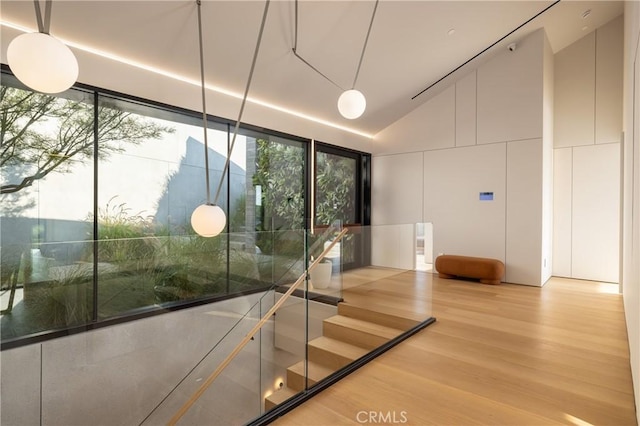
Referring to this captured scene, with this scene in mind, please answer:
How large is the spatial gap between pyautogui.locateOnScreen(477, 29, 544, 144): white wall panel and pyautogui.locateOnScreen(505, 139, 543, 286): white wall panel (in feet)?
0.88

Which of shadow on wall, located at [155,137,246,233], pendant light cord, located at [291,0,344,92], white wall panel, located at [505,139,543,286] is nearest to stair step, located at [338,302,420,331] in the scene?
shadow on wall, located at [155,137,246,233]

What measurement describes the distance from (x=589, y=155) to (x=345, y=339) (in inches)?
234

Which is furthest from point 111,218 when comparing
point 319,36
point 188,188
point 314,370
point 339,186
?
point 339,186

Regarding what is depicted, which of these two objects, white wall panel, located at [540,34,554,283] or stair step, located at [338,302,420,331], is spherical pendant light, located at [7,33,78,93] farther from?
white wall panel, located at [540,34,554,283]

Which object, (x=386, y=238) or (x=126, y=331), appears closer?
(x=126, y=331)

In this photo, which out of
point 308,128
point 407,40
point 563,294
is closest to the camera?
point 407,40

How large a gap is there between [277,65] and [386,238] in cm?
253

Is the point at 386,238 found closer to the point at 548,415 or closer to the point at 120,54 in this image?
the point at 548,415

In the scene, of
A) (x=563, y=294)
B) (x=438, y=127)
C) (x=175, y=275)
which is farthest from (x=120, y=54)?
(x=563, y=294)

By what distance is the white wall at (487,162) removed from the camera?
5438mm

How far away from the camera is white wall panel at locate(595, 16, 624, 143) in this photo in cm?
566

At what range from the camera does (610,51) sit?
573cm

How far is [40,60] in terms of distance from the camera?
4.62 feet

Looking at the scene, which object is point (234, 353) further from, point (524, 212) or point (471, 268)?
point (524, 212)
